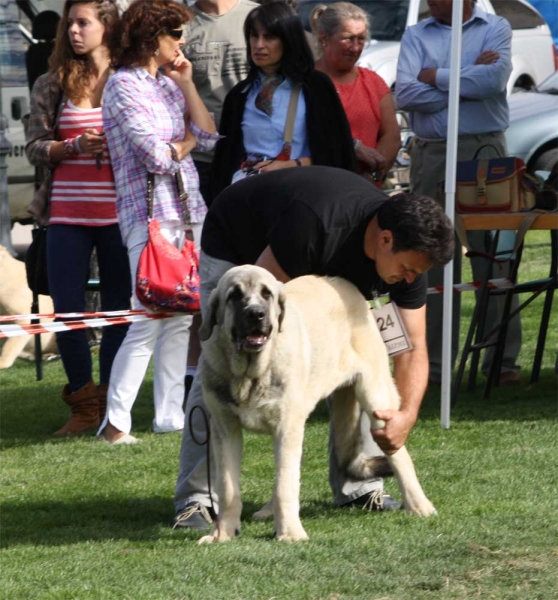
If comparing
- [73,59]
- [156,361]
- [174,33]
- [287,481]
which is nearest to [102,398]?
[156,361]

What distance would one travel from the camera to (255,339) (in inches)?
161

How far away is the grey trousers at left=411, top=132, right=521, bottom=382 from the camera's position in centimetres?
766

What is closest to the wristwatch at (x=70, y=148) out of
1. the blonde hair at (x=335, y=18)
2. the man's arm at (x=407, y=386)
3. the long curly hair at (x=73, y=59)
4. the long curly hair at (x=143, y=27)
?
the long curly hair at (x=73, y=59)

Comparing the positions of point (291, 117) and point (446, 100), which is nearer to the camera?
point (291, 117)

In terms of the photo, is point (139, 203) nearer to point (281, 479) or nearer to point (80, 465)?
point (80, 465)

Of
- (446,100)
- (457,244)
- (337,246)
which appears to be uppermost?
(446,100)

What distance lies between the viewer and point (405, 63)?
25.6 ft

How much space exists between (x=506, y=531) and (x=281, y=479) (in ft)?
2.86

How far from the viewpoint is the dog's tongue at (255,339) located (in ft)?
13.4

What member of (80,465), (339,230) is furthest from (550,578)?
(80,465)

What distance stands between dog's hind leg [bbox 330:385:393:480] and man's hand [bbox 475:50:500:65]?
10.7 ft

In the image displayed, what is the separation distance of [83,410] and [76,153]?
4.79 feet

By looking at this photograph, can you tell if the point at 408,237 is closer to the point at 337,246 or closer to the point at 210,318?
the point at 337,246

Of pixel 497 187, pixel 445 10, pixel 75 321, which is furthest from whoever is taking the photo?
pixel 445 10
